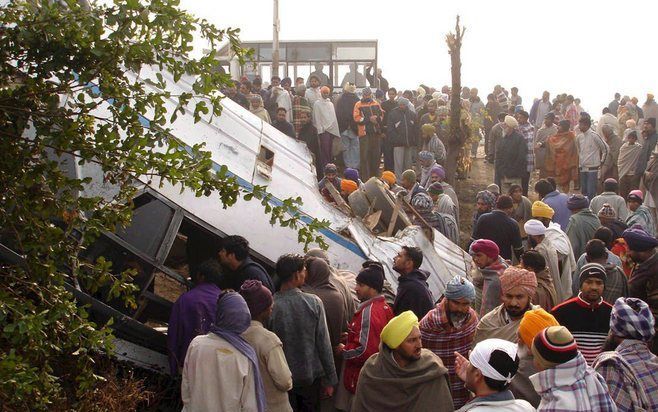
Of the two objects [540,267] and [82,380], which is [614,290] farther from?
[82,380]

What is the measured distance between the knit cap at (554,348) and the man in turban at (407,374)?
119 cm

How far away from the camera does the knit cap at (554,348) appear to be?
470 cm

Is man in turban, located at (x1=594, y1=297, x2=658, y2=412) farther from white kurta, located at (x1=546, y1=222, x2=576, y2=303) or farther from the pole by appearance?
the pole

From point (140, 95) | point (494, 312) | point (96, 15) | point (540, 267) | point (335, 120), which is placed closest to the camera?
point (96, 15)

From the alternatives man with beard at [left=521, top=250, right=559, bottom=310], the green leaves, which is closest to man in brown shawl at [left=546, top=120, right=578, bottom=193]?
man with beard at [left=521, top=250, right=559, bottom=310]

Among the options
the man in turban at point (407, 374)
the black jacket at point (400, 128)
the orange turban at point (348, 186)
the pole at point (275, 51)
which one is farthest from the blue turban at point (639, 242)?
the pole at point (275, 51)

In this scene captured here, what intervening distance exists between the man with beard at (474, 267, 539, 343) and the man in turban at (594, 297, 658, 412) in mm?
978

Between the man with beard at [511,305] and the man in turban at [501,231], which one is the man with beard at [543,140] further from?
the man with beard at [511,305]

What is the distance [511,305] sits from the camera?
21.7ft

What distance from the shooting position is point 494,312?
6770 millimetres

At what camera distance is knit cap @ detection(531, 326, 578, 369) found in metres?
4.70

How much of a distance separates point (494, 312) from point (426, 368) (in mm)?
1063

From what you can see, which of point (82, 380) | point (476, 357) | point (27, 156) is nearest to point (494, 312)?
point (476, 357)

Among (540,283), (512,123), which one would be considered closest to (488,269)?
(540,283)
